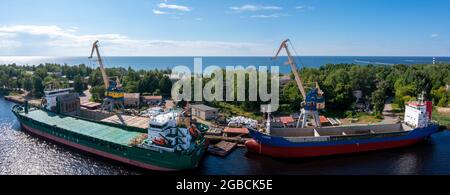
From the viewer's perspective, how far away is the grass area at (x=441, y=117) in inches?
1470

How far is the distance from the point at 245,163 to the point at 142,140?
8.63 m

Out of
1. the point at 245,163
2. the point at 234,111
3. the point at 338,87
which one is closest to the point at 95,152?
the point at 245,163

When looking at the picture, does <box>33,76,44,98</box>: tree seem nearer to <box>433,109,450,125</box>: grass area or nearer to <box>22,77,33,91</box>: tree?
<box>22,77,33,91</box>: tree

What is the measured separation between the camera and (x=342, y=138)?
2738 centimetres

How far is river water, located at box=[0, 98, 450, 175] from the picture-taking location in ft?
76.4

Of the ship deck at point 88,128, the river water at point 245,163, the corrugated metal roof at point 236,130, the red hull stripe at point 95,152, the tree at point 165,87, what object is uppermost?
the tree at point 165,87

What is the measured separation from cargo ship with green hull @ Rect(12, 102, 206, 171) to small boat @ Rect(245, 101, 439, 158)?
19.5 feet

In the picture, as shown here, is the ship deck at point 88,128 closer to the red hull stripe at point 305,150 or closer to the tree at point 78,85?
the red hull stripe at point 305,150

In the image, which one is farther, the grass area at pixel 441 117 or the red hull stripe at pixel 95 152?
the grass area at pixel 441 117

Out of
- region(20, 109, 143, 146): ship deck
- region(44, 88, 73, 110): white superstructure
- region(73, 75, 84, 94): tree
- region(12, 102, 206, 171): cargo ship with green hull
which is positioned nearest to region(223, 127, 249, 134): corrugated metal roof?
region(12, 102, 206, 171): cargo ship with green hull

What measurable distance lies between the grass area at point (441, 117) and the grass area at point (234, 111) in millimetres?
22393

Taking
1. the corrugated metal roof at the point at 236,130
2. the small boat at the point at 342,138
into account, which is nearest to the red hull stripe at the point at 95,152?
the small boat at the point at 342,138

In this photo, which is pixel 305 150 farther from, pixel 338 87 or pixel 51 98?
pixel 51 98
